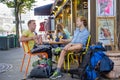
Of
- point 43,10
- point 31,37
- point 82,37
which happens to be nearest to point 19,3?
point 43,10

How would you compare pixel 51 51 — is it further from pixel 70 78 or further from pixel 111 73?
pixel 111 73

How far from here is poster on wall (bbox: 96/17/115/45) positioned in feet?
27.4

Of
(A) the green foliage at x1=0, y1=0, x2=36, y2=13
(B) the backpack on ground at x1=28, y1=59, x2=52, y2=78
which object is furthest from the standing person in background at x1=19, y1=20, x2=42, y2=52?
(A) the green foliage at x1=0, y1=0, x2=36, y2=13

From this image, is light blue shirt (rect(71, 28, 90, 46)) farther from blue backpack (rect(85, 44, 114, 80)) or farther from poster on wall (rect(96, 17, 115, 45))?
blue backpack (rect(85, 44, 114, 80))

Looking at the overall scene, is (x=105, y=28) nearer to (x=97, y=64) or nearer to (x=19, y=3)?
(x=97, y=64)

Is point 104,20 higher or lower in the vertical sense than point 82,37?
higher

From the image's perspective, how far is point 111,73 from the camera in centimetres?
748

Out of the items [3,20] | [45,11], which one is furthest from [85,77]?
[3,20]

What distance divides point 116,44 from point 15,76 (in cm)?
280

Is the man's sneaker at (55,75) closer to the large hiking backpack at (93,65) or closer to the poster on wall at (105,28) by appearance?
the large hiking backpack at (93,65)

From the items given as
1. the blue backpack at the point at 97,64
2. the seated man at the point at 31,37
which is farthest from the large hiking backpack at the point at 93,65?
the seated man at the point at 31,37

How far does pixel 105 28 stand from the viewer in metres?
8.38

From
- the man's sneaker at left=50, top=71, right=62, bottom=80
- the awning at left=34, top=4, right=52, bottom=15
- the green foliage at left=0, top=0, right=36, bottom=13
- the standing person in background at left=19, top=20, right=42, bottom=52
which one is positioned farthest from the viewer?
the awning at left=34, top=4, right=52, bottom=15

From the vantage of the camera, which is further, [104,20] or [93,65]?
[104,20]
